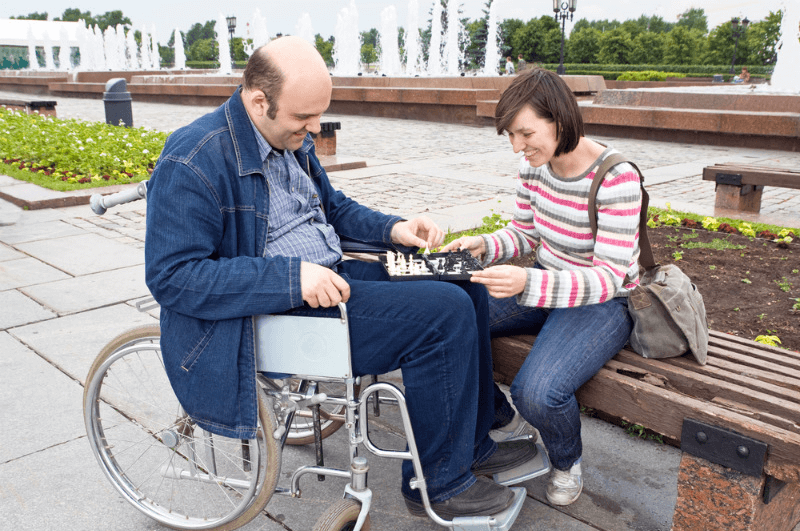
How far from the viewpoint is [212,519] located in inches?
92.0

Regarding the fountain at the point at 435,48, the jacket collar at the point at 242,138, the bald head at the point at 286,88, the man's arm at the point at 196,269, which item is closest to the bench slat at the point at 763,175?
the bald head at the point at 286,88

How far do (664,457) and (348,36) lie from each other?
2564cm

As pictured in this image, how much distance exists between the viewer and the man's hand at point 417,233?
2625 mm

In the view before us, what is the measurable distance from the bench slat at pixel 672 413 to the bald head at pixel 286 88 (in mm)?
1243

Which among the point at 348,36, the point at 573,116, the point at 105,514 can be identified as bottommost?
the point at 105,514

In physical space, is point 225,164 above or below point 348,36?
below

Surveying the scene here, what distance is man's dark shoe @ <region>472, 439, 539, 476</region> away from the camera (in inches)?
96.7

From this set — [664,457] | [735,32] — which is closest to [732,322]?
[664,457]

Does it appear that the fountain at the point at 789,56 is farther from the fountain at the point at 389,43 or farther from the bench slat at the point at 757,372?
the bench slat at the point at 757,372

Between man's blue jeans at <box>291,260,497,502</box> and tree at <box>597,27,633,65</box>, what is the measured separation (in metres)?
56.0

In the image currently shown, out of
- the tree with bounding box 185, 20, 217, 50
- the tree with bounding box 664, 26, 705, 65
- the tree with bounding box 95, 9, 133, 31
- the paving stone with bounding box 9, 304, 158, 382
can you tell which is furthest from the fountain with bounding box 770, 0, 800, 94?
the tree with bounding box 95, 9, 133, 31

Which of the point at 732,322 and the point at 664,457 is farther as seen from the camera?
the point at 732,322

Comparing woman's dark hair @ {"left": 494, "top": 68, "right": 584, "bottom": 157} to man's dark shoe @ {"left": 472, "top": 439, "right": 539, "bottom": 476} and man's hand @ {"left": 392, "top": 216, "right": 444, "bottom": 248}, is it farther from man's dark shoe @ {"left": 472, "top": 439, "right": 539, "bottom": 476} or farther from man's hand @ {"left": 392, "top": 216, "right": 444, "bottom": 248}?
man's dark shoe @ {"left": 472, "top": 439, "right": 539, "bottom": 476}

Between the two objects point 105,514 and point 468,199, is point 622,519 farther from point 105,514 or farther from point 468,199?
point 468,199
